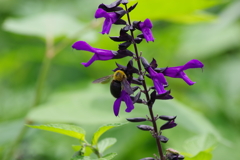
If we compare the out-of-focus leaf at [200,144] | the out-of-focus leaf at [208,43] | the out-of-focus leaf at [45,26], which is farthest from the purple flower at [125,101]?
the out-of-focus leaf at [208,43]

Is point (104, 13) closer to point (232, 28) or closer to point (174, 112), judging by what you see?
point (174, 112)

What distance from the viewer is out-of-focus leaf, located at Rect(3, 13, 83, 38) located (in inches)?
74.7

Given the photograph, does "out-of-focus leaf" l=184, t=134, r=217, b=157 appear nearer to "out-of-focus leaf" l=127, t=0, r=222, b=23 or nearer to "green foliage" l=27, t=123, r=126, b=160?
"green foliage" l=27, t=123, r=126, b=160

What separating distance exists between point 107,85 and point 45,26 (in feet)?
2.35

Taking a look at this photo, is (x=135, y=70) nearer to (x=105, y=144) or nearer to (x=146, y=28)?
(x=146, y=28)

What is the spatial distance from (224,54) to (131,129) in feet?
6.11

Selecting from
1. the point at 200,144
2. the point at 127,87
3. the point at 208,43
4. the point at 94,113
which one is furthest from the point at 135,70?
the point at 208,43

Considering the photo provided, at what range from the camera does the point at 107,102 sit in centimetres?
171

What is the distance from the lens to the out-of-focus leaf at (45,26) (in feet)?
6.22

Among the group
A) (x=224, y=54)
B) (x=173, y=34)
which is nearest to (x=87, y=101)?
(x=173, y=34)

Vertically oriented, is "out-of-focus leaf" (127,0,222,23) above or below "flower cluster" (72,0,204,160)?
above

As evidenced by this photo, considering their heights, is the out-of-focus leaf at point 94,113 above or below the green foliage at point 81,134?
below

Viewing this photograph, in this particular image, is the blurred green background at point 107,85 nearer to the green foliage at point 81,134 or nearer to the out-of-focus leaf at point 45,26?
the out-of-focus leaf at point 45,26

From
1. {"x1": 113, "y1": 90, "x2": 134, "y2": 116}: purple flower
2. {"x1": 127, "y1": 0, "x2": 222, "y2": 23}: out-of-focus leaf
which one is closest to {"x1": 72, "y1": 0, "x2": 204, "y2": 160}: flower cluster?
{"x1": 113, "y1": 90, "x2": 134, "y2": 116}: purple flower
